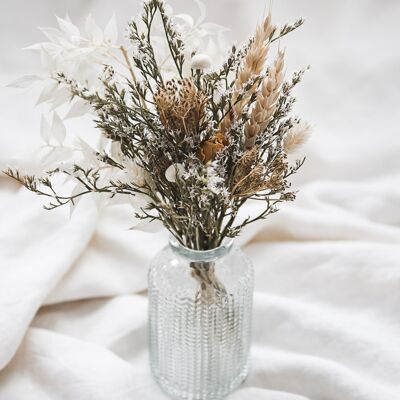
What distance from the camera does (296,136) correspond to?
0.81 meters

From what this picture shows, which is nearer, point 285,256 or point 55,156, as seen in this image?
point 55,156

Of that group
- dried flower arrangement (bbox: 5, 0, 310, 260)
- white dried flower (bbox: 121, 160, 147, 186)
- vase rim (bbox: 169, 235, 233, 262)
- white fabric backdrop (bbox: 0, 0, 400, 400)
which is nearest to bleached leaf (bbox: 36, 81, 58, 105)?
dried flower arrangement (bbox: 5, 0, 310, 260)

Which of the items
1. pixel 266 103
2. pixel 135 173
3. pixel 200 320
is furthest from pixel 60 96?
pixel 200 320

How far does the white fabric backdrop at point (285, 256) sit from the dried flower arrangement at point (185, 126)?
1.02ft

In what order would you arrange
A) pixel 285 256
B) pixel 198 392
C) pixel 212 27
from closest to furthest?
pixel 212 27
pixel 198 392
pixel 285 256

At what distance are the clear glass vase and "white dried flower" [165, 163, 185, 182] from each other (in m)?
0.14

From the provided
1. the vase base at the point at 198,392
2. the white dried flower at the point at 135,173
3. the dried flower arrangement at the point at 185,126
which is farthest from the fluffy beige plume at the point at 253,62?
the vase base at the point at 198,392

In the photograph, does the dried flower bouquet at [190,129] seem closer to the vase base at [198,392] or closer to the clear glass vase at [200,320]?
the clear glass vase at [200,320]

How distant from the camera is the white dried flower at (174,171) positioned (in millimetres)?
765

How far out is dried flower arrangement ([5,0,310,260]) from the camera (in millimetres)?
754

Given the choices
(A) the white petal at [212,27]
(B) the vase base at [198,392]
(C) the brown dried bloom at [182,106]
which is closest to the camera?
(C) the brown dried bloom at [182,106]

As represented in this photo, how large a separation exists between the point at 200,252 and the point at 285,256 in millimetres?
372

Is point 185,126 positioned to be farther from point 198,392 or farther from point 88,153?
point 198,392

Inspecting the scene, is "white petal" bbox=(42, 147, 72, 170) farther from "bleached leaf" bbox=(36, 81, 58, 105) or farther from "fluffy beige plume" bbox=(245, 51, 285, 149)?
"fluffy beige plume" bbox=(245, 51, 285, 149)
